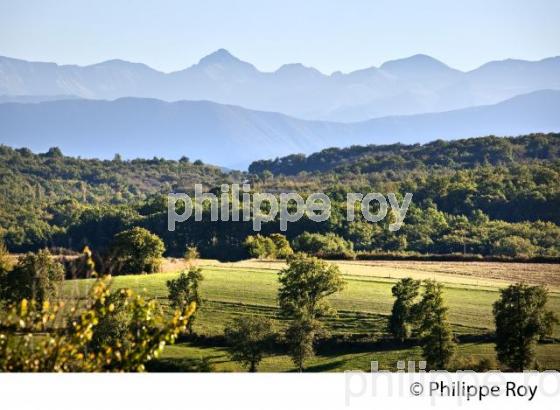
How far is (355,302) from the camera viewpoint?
8.73m

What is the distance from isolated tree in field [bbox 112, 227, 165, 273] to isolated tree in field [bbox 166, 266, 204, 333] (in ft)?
1.28

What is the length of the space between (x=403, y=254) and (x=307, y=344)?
7.15ft

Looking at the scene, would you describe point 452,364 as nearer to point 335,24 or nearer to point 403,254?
point 403,254

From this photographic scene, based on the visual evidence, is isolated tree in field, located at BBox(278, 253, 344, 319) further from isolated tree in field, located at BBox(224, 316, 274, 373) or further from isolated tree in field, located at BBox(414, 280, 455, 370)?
isolated tree in field, located at BBox(414, 280, 455, 370)

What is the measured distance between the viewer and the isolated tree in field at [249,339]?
8070 millimetres

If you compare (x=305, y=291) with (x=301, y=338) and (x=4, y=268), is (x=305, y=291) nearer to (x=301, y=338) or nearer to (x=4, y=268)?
(x=301, y=338)

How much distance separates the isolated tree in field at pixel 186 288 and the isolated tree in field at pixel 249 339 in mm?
512

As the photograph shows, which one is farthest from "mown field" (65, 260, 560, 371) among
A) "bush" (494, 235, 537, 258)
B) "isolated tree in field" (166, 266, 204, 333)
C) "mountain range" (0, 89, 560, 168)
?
"mountain range" (0, 89, 560, 168)

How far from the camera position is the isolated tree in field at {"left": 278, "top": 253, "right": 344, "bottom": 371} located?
8.31 meters

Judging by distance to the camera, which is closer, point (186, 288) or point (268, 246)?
point (186, 288)

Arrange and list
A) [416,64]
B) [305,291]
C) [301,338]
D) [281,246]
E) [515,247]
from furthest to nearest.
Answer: [416,64] → [281,246] → [515,247] → [305,291] → [301,338]

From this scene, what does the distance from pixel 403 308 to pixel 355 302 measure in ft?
2.05

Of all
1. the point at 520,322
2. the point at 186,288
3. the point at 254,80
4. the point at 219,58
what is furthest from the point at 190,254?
the point at 254,80

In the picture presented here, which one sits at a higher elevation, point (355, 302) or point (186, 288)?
point (186, 288)
